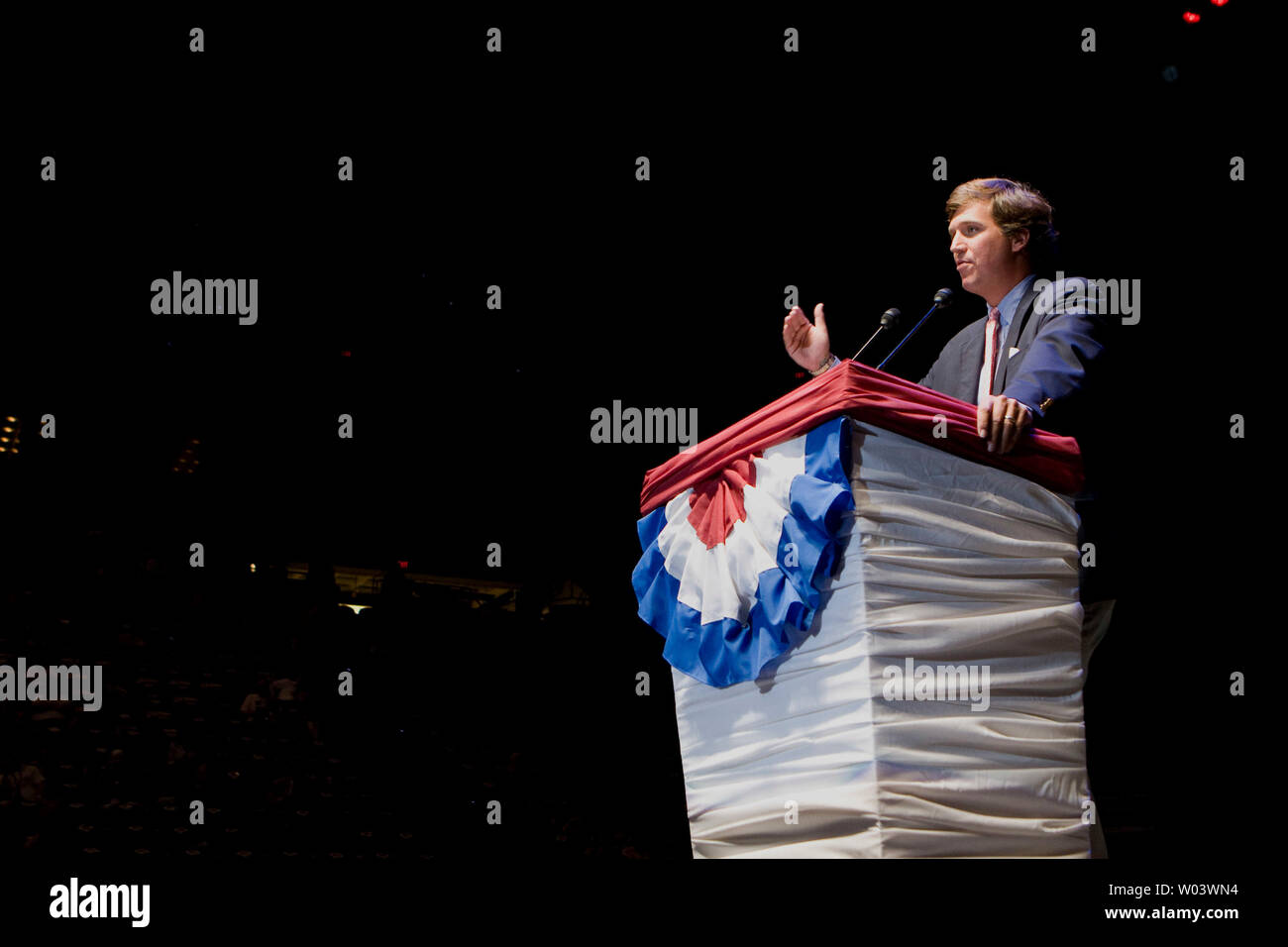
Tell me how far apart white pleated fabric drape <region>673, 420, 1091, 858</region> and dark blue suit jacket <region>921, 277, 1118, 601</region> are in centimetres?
15

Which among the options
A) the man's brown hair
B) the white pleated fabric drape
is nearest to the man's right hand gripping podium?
the man's brown hair

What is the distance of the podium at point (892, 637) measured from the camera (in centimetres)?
145

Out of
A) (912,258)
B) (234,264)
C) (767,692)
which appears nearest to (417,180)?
(234,264)

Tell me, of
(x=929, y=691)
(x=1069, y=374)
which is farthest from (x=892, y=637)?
(x=1069, y=374)

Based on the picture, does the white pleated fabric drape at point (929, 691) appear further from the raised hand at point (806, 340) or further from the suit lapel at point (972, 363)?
the raised hand at point (806, 340)

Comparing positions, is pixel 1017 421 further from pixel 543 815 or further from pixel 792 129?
pixel 543 815

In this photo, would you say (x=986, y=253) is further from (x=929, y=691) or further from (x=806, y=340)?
(x=929, y=691)

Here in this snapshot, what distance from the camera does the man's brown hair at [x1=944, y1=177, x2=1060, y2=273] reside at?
2.00m

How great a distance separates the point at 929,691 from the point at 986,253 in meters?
0.95

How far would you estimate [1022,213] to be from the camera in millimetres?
1997

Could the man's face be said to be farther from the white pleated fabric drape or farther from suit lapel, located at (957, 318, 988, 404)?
the white pleated fabric drape

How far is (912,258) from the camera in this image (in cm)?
399

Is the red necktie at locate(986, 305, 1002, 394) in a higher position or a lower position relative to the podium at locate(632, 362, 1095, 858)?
higher
